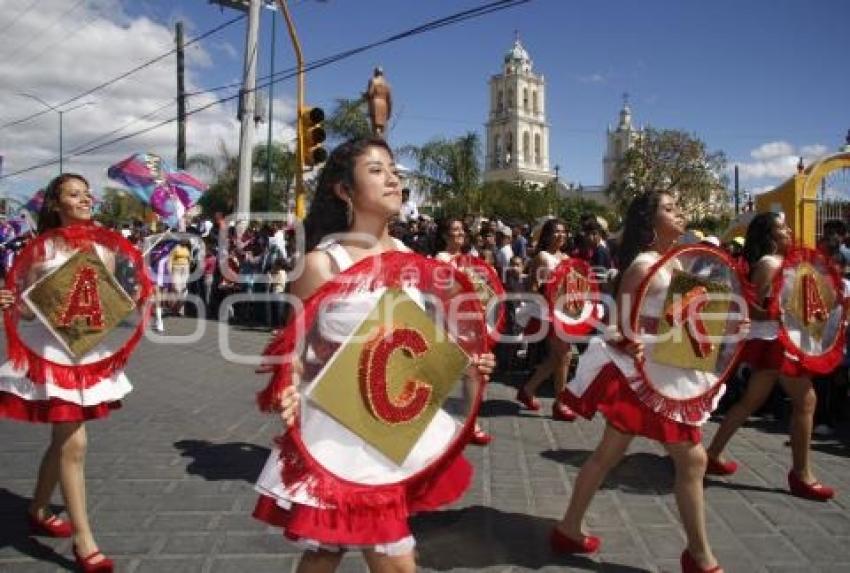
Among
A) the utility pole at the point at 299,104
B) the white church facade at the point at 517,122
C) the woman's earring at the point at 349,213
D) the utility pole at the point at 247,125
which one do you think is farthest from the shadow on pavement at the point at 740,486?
the white church facade at the point at 517,122

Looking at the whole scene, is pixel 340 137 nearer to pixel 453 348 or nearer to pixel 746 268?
pixel 746 268

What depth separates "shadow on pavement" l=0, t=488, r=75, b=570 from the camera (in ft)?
11.0

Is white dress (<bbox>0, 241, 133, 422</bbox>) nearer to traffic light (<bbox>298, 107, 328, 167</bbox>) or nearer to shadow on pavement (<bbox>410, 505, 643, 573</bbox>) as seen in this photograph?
shadow on pavement (<bbox>410, 505, 643, 573</bbox>)

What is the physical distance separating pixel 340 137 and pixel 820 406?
2403 cm

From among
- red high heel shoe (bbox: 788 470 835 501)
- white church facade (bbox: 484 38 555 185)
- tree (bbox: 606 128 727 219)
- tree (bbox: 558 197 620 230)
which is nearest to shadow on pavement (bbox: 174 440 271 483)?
red high heel shoe (bbox: 788 470 835 501)

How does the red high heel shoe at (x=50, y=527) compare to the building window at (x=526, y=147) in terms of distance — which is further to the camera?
the building window at (x=526, y=147)

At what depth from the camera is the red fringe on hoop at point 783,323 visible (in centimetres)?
428

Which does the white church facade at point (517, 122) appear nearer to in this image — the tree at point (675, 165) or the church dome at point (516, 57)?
the church dome at point (516, 57)

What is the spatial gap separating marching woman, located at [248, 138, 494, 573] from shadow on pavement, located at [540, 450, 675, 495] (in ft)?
8.41

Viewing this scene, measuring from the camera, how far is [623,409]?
3.26 metres

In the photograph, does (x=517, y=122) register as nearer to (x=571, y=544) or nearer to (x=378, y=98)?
(x=378, y=98)

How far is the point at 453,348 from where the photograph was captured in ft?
7.27

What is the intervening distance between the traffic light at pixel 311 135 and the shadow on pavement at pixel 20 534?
744cm

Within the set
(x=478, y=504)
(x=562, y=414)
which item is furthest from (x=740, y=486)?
(x=562, y=414)
